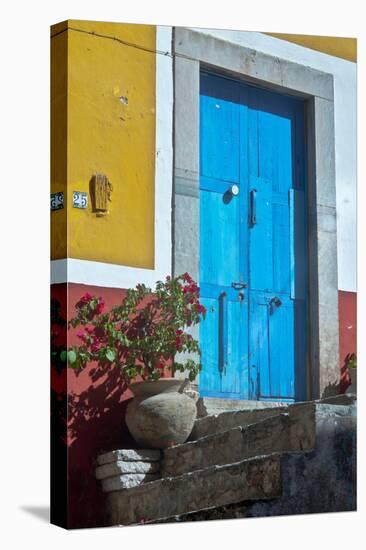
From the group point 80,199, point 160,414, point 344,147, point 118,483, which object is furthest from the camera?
point 344,147

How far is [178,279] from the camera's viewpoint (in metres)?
8.30

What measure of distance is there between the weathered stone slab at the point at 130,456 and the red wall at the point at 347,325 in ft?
5.19

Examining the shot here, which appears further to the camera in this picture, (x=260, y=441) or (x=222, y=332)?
(x=222, y=332)

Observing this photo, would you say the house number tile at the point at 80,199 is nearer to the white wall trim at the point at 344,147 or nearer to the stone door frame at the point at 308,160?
the stone door frame at the point at 308,160

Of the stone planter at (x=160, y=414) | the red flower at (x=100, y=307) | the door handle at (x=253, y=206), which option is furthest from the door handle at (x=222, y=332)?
the red flower at (x=100, y=307)

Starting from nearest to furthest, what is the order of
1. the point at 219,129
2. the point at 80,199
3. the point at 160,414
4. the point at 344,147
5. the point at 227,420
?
the point at 80,199 → the point at 160,414 → the point at 227,420 → the point at 219,129 → the point at 344,147

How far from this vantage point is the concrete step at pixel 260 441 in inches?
324

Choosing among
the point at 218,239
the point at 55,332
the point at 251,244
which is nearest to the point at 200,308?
the point at 218,239

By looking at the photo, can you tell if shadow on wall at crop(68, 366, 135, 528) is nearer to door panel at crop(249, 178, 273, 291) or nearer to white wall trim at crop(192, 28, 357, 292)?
door panel at crop(249, 178, 273, 291)

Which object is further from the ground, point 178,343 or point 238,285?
point 238,285

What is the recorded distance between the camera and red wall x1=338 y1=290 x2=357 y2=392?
906 cm

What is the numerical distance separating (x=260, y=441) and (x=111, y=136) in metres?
2.07

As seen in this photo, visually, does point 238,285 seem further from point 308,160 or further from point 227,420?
point 308,160

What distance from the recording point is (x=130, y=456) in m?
8.03
